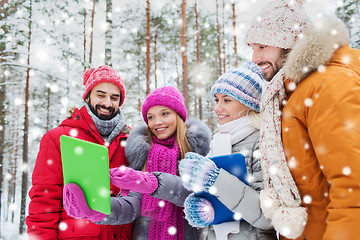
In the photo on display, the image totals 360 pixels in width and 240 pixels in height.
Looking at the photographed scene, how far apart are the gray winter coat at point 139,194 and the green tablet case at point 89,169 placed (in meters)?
0.51

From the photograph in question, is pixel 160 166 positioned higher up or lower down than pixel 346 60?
lower down

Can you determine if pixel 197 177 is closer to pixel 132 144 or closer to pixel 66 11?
pixel 132 144

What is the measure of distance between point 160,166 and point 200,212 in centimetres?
73

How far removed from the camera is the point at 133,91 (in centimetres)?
1510

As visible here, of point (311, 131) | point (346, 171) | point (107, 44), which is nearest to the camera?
point (346, 171)

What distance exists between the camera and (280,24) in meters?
1.98

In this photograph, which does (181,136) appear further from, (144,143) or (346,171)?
(346,171)

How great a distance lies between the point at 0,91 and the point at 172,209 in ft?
25.8

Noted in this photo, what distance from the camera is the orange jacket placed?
1266 millimetres

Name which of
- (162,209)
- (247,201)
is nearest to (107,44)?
(162,209)

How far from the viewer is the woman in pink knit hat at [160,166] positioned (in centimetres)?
216

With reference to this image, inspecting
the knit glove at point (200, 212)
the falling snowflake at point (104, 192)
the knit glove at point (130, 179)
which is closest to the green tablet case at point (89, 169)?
the falling snowflake at point (104, 192)

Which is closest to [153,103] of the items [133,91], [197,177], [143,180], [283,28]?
[143,180]

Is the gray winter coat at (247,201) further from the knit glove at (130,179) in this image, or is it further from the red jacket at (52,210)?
the red jacket at (52,210)
